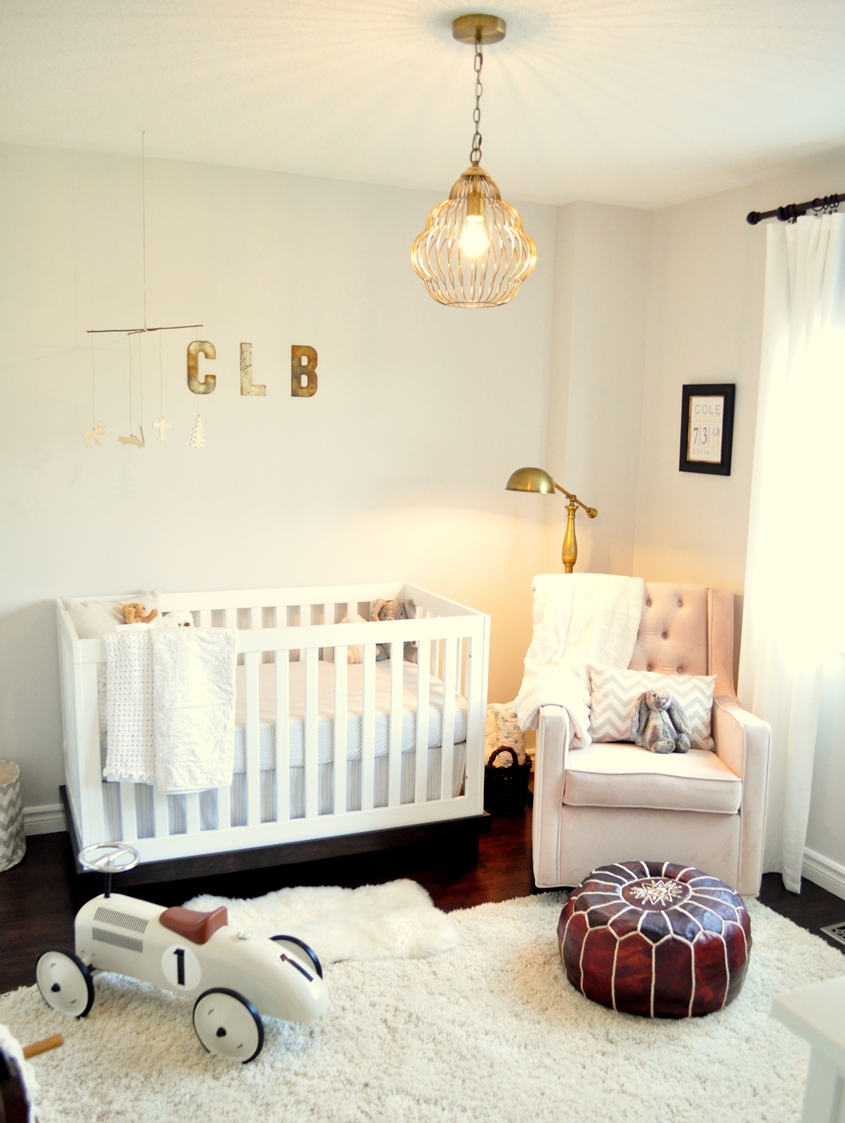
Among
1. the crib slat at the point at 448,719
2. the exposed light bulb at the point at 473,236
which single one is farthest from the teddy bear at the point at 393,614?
the exposed light bulb at the point at 473,236

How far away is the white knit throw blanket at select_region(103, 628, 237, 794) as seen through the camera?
2752 mm

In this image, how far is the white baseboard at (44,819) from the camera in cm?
345

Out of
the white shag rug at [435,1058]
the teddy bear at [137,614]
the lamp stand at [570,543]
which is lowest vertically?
the white shag rug at [435,1058]

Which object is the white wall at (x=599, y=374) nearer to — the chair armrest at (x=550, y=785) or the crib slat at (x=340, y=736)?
the chair armrest at (x=550, y=785)

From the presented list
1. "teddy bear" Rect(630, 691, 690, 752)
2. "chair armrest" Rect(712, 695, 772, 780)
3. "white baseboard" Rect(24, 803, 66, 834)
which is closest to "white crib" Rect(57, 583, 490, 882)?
"white baseboard" Rect(24, 803, 66, 834)

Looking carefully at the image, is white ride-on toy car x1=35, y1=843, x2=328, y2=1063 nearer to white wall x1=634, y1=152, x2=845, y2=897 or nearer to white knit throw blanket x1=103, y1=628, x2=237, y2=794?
white knit throw blanket x1=103, y1=628, x2=237, y2=794

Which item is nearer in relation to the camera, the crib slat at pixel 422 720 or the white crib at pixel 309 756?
the white crib at pixel 309 756

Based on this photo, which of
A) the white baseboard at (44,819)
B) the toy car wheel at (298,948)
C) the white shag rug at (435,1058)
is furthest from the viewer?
the white baseboard at (44,819)

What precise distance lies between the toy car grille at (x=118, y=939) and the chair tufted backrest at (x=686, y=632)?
201 cm

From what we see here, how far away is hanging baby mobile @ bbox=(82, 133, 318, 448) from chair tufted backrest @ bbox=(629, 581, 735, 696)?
167 cm

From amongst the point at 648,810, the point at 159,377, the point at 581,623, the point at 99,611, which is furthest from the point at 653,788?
the point at 159,377

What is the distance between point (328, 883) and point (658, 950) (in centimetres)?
120

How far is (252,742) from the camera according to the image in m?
2.97

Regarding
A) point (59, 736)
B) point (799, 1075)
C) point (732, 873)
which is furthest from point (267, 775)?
point (799, 1075)
